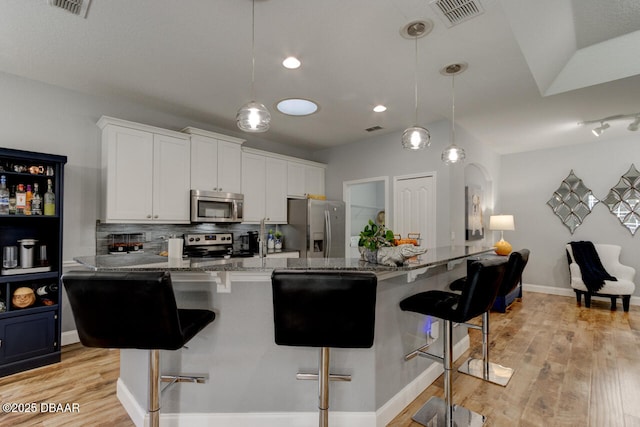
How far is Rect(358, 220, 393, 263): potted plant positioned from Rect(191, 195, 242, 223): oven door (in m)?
2.62

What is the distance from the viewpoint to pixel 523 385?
246 cm

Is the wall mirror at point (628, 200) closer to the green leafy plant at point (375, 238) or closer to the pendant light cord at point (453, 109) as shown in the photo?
the pendant light cord at point (453, 109)

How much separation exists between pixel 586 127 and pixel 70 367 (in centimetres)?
676

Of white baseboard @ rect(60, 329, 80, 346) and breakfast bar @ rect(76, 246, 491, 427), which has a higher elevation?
breakfast bar @ rect(76, 246, 491, 427)

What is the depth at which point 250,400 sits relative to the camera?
1855 millimetres

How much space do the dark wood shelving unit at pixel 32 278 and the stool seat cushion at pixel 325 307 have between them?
2649 millimetres

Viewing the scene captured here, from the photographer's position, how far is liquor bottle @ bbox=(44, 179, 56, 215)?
9.37 feet

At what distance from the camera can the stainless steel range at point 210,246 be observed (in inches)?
157

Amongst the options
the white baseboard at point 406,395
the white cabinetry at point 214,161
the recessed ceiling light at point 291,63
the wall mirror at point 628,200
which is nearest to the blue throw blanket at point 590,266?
the wall mirror at point 628,200

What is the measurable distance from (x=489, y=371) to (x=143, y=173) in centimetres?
390

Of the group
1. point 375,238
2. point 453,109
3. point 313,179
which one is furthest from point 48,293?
point 453,109

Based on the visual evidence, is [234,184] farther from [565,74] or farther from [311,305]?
[565,74]

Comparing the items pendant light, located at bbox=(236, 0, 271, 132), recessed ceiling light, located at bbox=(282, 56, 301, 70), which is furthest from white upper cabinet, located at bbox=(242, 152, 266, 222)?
pendant light, located at bbox=(236, 0, 271, 132)

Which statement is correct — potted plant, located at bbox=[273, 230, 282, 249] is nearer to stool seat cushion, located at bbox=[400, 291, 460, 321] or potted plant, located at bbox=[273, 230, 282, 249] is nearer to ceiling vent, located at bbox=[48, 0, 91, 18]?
stool seat cushion, located at bbox=[400, 291, 460, 321]
